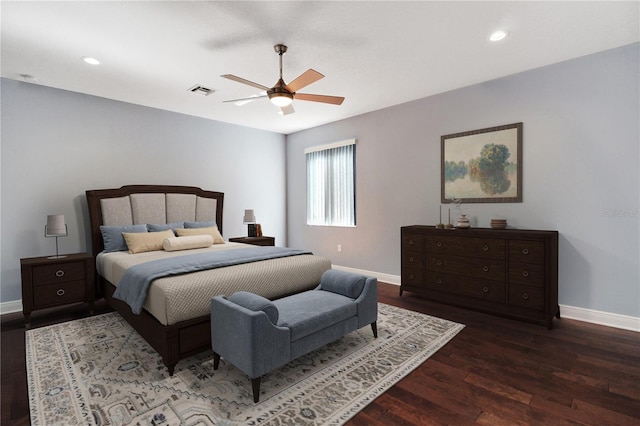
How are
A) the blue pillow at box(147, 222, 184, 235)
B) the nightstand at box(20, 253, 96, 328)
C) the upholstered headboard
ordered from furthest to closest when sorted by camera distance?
the blue pillow at box(147, 222, 184, 235) → the upholstered headboard → the nightstand at box(20, 253, 96, 328)

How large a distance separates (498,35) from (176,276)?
349 cm

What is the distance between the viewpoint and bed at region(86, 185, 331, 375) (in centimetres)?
231

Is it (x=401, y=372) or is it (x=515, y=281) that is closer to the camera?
(x=401, y=372)

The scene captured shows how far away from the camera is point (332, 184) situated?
5.73m

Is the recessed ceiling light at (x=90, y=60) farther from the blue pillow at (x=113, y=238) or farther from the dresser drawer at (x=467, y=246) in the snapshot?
the dresser drawer at (x=467, y=246)

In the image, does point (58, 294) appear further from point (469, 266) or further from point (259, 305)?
point (469, 266)

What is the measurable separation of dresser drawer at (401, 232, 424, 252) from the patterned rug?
3.93 feet

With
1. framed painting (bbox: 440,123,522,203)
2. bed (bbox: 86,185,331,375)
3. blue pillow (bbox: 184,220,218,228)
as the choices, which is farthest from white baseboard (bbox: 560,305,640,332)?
blue pillow (bbox: 184,220,218,228)

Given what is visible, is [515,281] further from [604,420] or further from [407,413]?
[407,413]

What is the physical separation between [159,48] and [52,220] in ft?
7.79

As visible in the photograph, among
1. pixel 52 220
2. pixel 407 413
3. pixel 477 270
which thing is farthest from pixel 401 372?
pixel 52 220

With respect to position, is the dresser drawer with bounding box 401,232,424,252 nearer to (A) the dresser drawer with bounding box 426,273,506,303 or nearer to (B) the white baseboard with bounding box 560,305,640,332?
(A) the dresser drawer with bounding box 426,273,506,303

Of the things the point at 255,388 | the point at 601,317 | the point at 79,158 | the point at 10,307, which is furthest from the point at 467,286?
the point at 10,307

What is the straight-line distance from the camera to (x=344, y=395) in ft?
6.70
